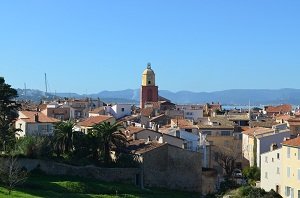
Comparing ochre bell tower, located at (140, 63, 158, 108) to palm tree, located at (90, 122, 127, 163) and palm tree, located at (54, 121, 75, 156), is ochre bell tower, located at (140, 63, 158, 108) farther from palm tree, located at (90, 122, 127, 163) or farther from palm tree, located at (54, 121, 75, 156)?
palm tree, located at (54, 121, 75, 156)

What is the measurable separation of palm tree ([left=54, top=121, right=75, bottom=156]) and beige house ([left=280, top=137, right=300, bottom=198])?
63.1 feet

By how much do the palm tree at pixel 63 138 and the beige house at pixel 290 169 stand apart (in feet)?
A: 63.1

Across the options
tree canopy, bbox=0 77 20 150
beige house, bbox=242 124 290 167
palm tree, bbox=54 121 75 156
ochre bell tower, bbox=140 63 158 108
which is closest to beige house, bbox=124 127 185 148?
palm tree, bbox=54 121 75 156

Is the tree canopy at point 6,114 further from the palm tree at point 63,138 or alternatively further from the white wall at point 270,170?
the white wall at point 270,170

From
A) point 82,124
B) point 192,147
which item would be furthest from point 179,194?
point 82,124

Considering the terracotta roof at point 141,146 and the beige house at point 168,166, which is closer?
the beige house at point 168,166

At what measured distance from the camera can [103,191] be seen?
46.2 metres

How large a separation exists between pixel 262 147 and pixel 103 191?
26.0 metres

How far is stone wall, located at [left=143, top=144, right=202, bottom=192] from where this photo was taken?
172ft

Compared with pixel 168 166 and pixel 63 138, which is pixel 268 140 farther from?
pixel 63 138

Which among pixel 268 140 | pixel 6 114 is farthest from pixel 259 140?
pixel 6 114

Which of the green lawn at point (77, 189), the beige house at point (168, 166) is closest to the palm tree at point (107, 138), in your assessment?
the beige house at point (168, 166)

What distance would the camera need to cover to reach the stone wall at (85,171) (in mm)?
49634

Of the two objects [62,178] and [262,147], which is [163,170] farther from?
[262,147]
